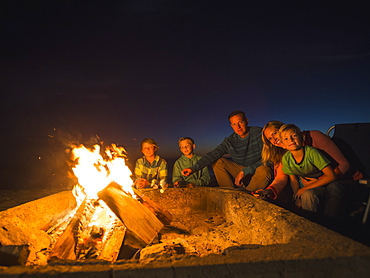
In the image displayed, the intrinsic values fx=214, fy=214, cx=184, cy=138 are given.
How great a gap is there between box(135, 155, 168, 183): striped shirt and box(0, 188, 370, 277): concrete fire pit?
113cm

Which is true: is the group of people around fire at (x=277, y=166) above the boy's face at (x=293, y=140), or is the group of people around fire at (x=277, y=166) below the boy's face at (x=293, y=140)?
below

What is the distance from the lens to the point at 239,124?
4562mm

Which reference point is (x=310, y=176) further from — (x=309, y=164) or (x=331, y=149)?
(x=331, y=149)

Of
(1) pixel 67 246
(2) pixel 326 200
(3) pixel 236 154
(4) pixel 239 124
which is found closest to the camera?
(1) pixel 67 246

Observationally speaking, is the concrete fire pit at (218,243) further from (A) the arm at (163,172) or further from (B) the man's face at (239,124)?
(B) the man's face at (239,124)

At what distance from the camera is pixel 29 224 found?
8.39 feet

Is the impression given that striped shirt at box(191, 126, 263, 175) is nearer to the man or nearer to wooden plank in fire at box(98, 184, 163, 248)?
the man

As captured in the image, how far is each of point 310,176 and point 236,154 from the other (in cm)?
195

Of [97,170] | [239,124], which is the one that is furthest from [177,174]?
[97,170]

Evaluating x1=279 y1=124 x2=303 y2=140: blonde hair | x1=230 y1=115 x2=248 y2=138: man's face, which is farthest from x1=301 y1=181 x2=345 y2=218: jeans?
x1=230 y1=115 x2=248 y2=138: man's face

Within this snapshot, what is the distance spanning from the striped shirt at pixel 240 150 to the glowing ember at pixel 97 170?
1574 mm

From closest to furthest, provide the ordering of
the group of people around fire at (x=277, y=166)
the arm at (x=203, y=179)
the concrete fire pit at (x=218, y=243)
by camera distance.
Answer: the concrete fire pit at (x=218, y=243) < the group of people around fire at (x=277, y=166) < the arm at (x=203, y=179)

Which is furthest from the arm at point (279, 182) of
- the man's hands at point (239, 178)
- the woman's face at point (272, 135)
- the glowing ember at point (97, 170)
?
the glowing ember at point (97, 170)

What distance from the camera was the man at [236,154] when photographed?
4570 mm
